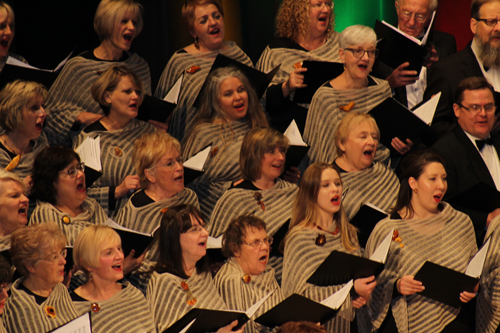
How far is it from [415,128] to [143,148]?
4.85 ft

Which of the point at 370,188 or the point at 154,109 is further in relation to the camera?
the point at 154,109

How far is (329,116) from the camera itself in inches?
177

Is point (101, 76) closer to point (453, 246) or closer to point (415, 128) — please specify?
point (415, 128)

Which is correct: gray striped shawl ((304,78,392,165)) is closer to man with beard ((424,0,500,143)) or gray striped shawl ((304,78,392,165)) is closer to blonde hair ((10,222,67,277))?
man with beard ((424,0,500,143))

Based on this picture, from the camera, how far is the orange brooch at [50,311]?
3135 millimetres

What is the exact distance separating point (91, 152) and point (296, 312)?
4.88ft

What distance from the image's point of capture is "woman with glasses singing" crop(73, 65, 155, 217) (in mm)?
4336

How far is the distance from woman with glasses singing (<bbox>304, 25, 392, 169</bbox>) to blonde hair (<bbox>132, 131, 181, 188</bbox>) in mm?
878

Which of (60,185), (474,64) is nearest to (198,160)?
(60,185)

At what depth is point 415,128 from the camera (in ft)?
13.5

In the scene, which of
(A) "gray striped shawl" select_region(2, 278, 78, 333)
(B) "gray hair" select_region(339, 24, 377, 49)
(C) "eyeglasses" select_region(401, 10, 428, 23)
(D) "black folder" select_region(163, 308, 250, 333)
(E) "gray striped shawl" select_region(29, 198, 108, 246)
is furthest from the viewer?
(C) "eyeglasses" select_region(401, 10, 428, 23)

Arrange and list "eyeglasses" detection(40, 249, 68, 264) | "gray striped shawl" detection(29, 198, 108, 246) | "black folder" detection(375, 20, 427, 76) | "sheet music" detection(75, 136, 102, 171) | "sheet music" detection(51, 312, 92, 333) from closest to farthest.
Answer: "sheet music" detection(51, 312, 92, 333) < "eyeglasses" detection(40, 249, 68, 264) < "gray striped shawl" detection(29, 198, 108, 246) < "sheet music" detection(75, 136, 102, 171) < "black folder" detection(375, 20, 427, 76)

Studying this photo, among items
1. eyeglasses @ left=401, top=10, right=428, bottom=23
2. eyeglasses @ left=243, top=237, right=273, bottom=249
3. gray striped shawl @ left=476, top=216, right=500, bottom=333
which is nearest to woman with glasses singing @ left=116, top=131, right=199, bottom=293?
eyeglasses @ left=243, top=237, right=273, bottom=249

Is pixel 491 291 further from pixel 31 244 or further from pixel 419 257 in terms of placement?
pixel 31 244
